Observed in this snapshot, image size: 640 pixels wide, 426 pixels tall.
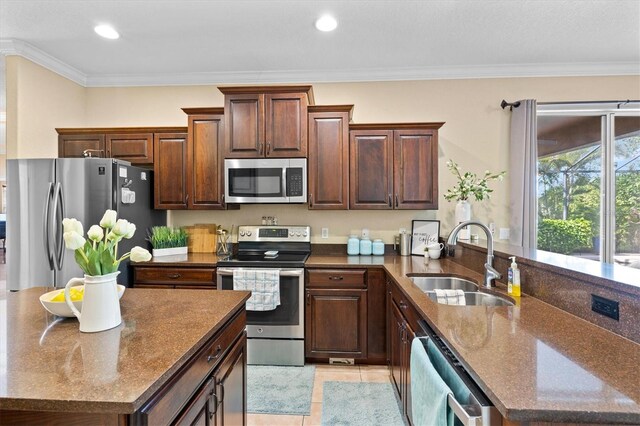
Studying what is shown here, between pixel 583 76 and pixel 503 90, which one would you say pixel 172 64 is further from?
pixel 583 76

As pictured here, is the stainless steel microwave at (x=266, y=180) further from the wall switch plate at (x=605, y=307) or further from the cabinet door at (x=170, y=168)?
the wall switch plate at (x=605, y=307)

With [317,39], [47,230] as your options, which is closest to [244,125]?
[317,39]

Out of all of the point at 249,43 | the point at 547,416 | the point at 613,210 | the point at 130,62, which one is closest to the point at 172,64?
the point at 130,62

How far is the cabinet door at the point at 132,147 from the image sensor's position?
10.4 ft

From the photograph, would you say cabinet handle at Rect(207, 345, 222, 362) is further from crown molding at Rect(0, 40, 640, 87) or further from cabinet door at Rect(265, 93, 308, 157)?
crown molding at Rect(0, 40, 640, 87)

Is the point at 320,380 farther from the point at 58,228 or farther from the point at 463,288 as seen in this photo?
the point at 58,228

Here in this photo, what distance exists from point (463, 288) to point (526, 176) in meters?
1.62

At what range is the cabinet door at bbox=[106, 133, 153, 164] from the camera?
317cm

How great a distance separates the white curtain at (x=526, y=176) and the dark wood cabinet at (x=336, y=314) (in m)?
1.68

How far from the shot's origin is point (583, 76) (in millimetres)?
3254

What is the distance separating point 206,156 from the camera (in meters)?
3.10

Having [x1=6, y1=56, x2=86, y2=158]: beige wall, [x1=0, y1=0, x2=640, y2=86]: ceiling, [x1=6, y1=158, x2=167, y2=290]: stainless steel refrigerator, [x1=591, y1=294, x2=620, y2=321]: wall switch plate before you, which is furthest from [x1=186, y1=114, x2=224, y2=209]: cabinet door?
[x1=591, y1=294, x2=620, y2=321]: wall switch plate

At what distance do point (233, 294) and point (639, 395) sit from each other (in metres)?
1.55

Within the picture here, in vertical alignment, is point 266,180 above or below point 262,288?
above
